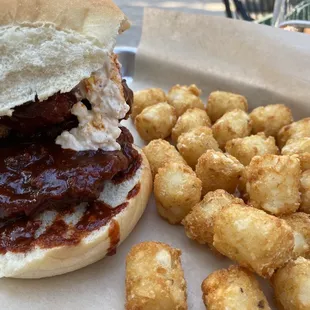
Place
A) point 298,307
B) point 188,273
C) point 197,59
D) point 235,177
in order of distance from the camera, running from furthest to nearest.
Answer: point 197,59, point 235,177, point 188,273, point 298,307

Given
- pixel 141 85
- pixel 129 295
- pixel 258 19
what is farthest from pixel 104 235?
pixel 258 19

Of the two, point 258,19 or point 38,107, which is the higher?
point 38,107

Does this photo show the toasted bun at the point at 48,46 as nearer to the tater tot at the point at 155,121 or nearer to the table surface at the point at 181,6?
the tater tot at the point at 155,121

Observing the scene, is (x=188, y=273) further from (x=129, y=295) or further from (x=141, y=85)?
(x=141, y=85)

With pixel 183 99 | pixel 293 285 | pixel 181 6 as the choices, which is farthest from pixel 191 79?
pixel 181 6

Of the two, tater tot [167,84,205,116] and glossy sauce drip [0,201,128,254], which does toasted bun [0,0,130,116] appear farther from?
tater tot [167,84,205,116]

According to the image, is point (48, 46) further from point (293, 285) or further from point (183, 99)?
point (293, 285)

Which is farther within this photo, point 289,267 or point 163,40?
point 163,40
